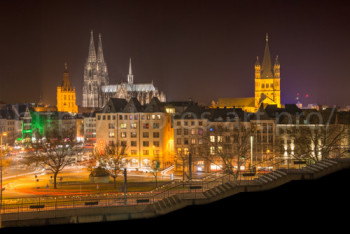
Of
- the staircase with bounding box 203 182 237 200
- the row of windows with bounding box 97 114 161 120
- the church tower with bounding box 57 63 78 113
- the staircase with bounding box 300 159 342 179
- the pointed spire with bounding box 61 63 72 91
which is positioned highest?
the pointed spire with bounding box 61 63 72 91

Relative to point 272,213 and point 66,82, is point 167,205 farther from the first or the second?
point 66,82

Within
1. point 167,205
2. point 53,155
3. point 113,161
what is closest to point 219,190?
point 167,205

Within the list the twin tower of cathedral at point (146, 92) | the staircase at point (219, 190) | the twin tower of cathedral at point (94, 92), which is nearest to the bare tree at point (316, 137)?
the staircase at point (219, 190)

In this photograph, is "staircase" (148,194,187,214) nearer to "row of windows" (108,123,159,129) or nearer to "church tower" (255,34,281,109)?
"row of windows" (108,123,159,129)

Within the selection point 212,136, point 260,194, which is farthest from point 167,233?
point 212,136

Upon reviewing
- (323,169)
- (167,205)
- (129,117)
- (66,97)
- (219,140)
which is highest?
(66,97)

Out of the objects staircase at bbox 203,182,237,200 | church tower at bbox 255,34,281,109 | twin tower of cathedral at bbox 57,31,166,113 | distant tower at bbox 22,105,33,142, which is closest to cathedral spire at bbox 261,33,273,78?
church tower at bbox 255,34,281,109

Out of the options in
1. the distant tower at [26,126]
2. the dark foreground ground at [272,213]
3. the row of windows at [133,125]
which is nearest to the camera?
the dark foreground ground at [272,213]

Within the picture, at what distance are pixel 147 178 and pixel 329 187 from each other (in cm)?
3871

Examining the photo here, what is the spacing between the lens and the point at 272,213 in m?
20.4

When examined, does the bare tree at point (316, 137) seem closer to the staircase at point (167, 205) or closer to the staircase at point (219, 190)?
the staircase at point (219, 190)

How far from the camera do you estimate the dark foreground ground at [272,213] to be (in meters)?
18.7

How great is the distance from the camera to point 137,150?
71.6 m

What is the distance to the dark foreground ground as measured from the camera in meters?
18.7
